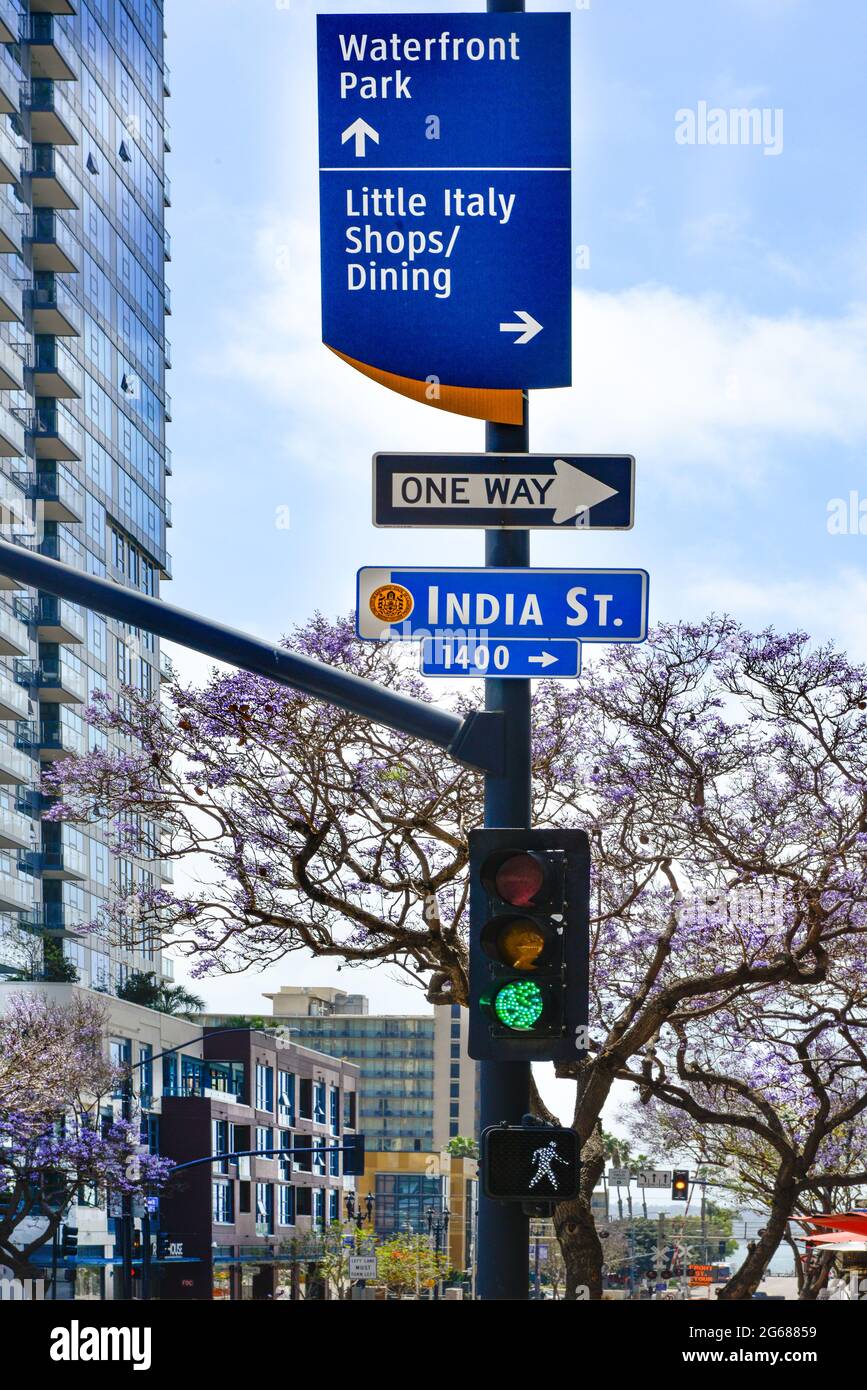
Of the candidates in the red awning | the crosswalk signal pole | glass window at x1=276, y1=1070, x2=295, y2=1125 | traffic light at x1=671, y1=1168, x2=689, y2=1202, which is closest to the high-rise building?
glass window at x1=276, y1=1070, x2=295, y2=1125

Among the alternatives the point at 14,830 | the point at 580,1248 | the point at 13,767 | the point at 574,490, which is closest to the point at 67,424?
the point at 13,767

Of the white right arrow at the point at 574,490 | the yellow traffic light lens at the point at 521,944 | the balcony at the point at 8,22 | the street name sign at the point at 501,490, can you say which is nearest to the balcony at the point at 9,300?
the balcony at the point at 8,22

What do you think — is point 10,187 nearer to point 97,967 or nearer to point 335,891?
point 97,967

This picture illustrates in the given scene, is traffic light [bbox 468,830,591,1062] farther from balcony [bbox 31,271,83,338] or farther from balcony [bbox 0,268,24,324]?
balcony [bbox 31,271,83,338]

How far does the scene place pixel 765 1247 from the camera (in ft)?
77.4

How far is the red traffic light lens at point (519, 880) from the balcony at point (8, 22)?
81.0 meters

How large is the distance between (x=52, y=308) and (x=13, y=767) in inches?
968

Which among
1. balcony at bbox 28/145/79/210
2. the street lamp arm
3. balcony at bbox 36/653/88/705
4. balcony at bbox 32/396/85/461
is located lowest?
the street lamp arm

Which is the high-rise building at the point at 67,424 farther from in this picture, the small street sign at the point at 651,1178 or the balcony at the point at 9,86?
the small street sign at the point at 651,1178

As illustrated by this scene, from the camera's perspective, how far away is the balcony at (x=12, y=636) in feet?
252

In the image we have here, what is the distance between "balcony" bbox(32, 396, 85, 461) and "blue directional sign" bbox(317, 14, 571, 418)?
78.2 metres

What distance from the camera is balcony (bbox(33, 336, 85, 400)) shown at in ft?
278

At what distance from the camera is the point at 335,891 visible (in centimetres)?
2020
